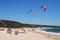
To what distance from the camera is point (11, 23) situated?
4441 inches

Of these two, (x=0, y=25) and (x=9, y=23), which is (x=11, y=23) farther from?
(x=0, y=25)

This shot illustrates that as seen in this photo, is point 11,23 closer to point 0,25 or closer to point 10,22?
point 10,22

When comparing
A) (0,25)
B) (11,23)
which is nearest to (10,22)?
(11,23)

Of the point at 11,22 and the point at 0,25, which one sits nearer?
the point at 0,25

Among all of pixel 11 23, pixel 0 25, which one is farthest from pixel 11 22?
pixel 0 25

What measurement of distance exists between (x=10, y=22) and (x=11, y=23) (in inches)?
89.7

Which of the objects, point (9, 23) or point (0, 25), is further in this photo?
point (9, 23)

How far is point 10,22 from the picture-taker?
363 ft

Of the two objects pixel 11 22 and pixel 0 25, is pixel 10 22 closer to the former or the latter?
pixel 11 22

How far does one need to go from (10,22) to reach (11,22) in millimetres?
2835

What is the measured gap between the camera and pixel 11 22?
372ft

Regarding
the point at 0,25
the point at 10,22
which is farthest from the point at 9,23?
the point at 0,25

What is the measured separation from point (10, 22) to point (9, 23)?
2953mm

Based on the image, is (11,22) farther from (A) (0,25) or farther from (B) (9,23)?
(A) (0,25)
